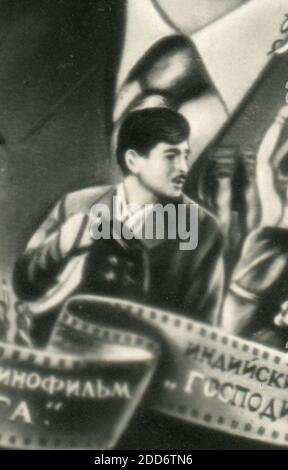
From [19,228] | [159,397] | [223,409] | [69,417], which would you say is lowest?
[223,409]

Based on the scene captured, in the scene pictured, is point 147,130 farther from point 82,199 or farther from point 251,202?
point 251,202

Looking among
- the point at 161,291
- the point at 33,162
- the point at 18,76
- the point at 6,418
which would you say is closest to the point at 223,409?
the point at 161,291

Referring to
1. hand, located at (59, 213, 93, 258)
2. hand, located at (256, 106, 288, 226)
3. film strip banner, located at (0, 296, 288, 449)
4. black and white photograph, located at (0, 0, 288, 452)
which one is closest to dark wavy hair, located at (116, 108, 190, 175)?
black and white photograph, located at (0, 0, 288, 452)

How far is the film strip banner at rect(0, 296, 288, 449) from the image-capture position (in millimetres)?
2998

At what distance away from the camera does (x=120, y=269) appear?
3.06 metres

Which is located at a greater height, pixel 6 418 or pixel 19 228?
pixel 19 228

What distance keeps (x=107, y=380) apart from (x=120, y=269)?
0.54 meters

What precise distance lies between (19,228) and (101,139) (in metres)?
0.60

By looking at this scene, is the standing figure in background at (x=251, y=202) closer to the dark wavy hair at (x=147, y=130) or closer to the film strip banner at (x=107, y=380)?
the dark wavy hair at (x=147, y=130)

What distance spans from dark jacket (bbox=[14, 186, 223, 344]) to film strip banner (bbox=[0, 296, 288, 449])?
0.07 metres

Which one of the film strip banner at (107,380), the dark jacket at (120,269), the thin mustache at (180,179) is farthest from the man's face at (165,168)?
the film strip banner at (107,380)

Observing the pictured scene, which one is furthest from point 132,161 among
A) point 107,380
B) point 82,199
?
point 107,380

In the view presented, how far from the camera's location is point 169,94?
312 centimetres

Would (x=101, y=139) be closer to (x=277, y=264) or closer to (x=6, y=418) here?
(x=277, y=264)
